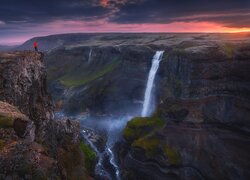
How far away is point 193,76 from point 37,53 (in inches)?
1405

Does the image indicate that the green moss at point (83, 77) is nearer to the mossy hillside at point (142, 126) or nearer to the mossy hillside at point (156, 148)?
the mossy hillside at point (142, 126)

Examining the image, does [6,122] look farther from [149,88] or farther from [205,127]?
[149,88]

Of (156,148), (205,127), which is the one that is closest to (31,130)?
(156,148)

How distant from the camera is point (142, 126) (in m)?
67.3

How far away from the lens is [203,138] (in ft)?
191

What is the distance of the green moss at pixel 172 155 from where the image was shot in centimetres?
5669

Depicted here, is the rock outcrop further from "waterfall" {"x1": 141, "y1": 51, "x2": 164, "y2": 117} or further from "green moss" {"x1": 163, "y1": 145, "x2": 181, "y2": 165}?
"waterfall" {"x1": 141, "y1": 51, "x2": 164, "y2": 117}

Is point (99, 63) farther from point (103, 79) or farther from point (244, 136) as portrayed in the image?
point (244, 136)

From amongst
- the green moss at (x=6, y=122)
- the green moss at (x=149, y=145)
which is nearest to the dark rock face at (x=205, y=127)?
the green moss at (x=149, y=145)

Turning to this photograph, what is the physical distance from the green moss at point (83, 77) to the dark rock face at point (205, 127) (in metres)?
69.1

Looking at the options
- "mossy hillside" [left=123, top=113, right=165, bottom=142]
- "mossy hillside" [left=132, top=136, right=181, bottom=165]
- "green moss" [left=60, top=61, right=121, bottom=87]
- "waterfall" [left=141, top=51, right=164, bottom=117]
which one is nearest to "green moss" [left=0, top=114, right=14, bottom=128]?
"mossy hillside" [left=132, top=136, right=181, bottom=165]

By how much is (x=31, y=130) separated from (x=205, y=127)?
145ft

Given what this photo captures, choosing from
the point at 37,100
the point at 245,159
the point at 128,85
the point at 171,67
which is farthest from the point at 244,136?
the point at 128,85

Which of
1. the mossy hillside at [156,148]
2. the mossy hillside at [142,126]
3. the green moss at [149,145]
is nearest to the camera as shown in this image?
the mossy hillside at [156,148]
